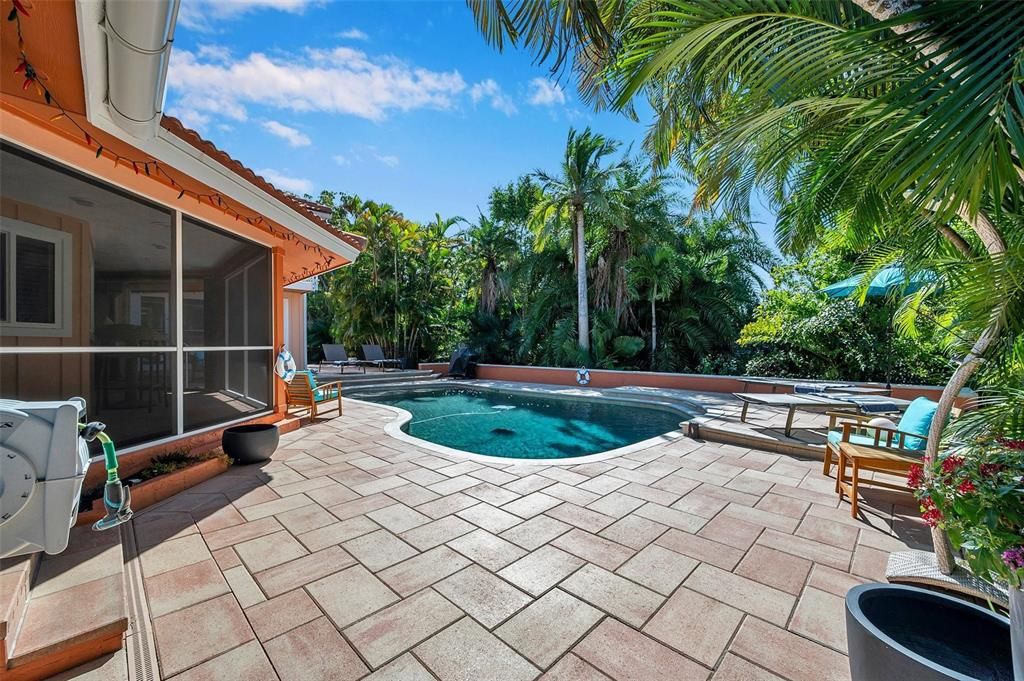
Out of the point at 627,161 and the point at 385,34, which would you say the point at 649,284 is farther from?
the point at 385,34

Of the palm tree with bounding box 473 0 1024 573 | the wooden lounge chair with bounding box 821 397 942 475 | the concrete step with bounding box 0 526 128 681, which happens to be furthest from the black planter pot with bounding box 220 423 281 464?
the wooden lounge chair with bounding box 821 397 942 475

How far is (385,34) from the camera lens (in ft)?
23.0

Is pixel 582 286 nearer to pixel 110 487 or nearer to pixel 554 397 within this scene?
pixel 554 397

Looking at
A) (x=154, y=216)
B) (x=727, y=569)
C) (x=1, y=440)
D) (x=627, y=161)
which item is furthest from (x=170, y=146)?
(x=627, y=161)

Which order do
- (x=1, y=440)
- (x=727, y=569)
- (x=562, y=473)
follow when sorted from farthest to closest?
(x=562, y=473) → (x=727, y=569) → (x=1, y=440)

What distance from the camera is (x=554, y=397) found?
37.9ft

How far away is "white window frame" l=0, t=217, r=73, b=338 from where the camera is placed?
12.1 ft

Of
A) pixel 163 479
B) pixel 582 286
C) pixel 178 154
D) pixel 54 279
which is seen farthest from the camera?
pixel 582 286

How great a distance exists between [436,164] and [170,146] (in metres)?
12.2

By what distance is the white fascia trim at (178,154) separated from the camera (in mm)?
A: 1664

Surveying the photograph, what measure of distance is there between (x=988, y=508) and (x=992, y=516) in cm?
4

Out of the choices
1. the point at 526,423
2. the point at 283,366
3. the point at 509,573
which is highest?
the point at 283,366

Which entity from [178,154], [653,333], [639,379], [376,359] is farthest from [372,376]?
[178,154]

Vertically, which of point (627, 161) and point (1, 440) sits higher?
point (627, 161)
